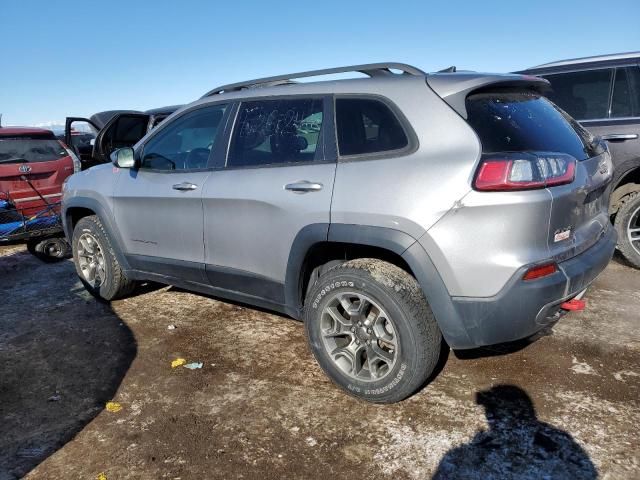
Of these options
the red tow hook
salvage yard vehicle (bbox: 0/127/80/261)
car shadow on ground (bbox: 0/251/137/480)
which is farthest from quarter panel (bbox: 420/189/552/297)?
salvage yard vehicle (bbox: 0/127/80/261)

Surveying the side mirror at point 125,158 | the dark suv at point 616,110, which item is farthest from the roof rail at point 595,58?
the side mirror at point 125,158

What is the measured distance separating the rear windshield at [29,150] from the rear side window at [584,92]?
6.14 metres

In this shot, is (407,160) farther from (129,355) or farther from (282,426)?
(129,355)

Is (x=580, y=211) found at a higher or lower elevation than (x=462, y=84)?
lower

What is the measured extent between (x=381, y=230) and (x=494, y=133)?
0.74m

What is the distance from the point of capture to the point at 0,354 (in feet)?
12.5

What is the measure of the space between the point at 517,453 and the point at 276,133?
2.28 m

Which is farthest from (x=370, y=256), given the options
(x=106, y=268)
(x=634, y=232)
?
(x=634, y=232)

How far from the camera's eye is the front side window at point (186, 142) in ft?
12.3

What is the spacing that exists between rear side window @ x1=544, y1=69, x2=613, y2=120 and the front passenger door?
3291 mm

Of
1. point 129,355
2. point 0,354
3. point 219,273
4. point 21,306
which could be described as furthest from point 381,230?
point 21,306

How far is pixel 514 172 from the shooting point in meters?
2.42

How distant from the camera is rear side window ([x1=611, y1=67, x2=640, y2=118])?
4.77 meters

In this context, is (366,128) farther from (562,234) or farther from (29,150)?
(29,150)
